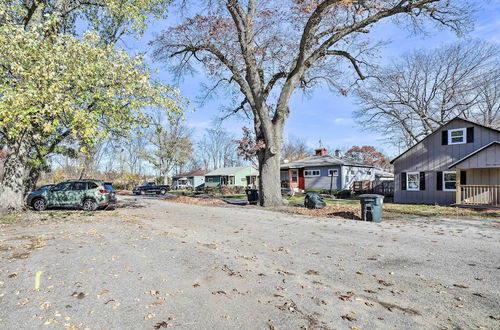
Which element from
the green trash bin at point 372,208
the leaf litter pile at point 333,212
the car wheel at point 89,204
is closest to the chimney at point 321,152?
the leaf litter pile at point 333,212

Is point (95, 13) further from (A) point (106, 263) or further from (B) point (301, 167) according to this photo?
(B) point (301, 167)

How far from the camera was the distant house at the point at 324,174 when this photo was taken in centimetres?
3102

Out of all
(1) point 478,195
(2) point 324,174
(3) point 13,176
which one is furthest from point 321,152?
(3) point 13,176

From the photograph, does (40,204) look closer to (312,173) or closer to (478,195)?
(478,195)

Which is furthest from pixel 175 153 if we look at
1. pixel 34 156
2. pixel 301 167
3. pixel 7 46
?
pixel 7 46

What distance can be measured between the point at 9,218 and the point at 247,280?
1088 centimetres

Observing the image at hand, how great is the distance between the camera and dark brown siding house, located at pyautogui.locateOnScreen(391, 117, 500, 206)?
55.2ft

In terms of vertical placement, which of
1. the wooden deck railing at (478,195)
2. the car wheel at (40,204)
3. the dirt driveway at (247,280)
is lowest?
the dirt driveway at (247,280)

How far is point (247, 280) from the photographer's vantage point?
480 cm

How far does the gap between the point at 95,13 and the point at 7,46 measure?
26.7 ft

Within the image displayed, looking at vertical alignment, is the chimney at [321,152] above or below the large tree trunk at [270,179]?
above

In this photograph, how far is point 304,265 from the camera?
572 cm

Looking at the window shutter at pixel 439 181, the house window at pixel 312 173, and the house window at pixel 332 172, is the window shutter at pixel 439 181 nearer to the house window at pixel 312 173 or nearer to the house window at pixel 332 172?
the house window at pixel 332 172

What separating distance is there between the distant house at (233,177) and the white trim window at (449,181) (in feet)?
105
